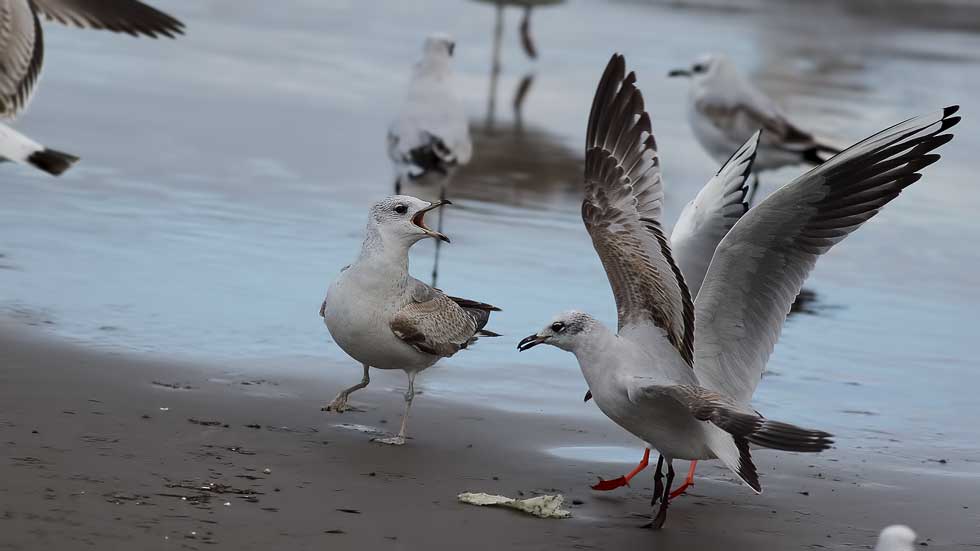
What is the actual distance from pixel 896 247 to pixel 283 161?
5235 millimetres

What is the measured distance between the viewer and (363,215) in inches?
460

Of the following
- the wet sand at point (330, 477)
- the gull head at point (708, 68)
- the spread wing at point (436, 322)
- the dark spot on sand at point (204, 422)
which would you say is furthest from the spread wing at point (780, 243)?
the gull head at point (708, 68)

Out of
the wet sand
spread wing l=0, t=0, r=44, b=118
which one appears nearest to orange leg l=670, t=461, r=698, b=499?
the wet sand

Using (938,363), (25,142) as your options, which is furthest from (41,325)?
(938,363)

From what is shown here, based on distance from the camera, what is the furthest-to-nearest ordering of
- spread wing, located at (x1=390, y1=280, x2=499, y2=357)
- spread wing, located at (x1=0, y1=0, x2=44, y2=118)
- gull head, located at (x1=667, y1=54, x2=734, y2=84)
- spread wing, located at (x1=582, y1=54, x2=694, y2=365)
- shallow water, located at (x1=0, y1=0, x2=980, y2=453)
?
gull head, located at (x1=667, y1=54, x2=734, y2=84) < spread wing, located at (x1=0, y1=0, x2=44, y2=118) < shallow water, located at (x1=0, y1=0, x2=980, y2=453) < spread wing, located at (x1=390, y1=280, x2=499, y2=357) < spread wing, located at (x1=582, y1=54, x2=694, y2=365)

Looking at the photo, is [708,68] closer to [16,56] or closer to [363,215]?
[363,215]

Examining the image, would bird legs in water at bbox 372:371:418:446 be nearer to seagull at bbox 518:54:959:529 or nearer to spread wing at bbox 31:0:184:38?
seagull at bbox 518:54:959:529

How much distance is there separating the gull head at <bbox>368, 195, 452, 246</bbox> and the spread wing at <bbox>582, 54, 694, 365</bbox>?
2.54ft

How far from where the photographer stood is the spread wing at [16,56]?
948 cm

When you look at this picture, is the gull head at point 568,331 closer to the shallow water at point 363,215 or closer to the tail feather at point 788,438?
the tail feather at point 788,438

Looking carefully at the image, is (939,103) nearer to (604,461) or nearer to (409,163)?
(409,163)

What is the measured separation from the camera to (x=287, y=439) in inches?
259

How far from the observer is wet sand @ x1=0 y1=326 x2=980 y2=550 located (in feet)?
17.8

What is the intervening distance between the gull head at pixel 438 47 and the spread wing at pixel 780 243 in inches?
261
